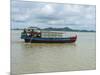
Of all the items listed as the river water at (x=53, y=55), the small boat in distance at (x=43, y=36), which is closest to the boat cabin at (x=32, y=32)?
the small boat in distance at (x=43, y=36)

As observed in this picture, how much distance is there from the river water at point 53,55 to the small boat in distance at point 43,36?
45 mm

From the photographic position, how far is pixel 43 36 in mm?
2578

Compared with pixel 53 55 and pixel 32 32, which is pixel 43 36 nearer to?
pixel 32 32

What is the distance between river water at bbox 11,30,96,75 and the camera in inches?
97.4

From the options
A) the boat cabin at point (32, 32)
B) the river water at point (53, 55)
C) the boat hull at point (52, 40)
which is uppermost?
the boat cabin at point (32, 32)

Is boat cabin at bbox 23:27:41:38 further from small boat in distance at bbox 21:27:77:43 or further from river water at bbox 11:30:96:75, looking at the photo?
river water at bbox 11:30:96:75

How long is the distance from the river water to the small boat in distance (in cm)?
5

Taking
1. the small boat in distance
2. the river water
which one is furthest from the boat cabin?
the river water

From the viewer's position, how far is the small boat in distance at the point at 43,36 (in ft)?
8.27

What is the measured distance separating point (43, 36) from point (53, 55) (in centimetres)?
27

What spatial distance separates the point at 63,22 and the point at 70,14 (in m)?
0.14

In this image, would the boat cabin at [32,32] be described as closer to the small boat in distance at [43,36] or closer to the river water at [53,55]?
the small boat in distance at [43,36]
